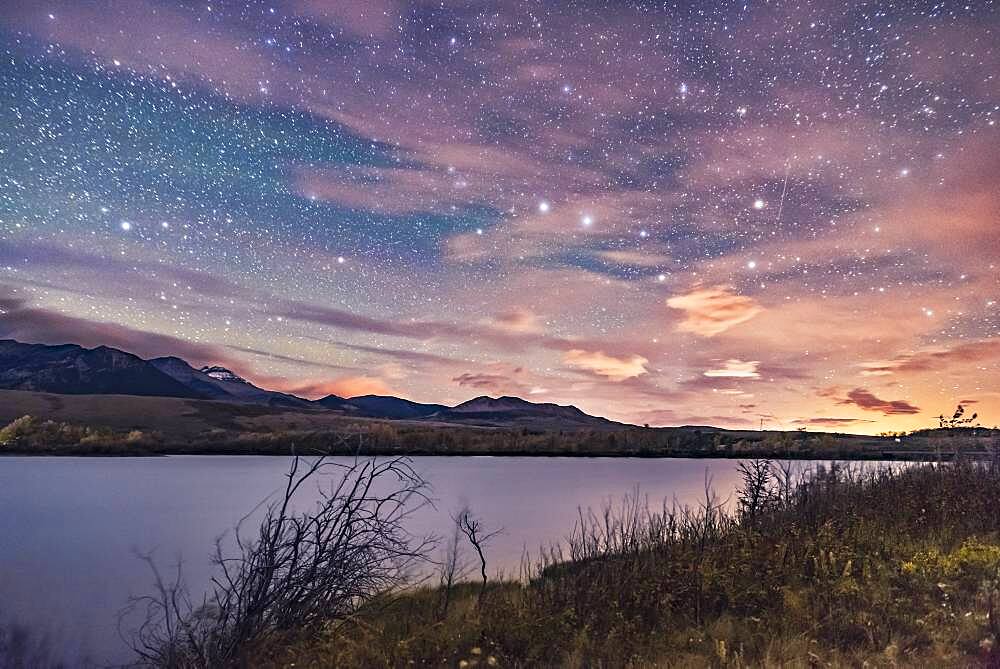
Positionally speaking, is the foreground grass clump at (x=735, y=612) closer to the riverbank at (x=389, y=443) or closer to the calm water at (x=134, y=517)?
the calm water at (x=134, y=517)

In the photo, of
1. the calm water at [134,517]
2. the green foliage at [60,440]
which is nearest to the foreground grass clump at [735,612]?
the calm water at [134,517]

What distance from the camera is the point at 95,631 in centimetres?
1689

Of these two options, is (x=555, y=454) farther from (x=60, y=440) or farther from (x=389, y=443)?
(x=60, y=440)

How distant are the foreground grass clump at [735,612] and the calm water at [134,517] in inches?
214

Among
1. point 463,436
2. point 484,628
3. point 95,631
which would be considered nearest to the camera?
point 484,628

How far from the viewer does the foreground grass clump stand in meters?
8.26

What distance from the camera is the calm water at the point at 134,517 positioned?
65.2 feet

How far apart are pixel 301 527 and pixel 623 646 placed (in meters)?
5.30

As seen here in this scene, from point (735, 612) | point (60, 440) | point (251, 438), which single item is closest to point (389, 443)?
point (251, 438)

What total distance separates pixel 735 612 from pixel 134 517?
36417mm

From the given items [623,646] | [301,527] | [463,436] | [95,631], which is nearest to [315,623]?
[301,527]

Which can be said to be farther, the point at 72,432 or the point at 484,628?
the point at 72,432

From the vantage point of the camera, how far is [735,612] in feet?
35.4

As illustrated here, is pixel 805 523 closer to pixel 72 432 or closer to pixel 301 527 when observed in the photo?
pixel 301 527
